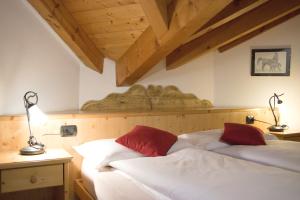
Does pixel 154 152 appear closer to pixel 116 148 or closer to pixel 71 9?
pixel 116 148

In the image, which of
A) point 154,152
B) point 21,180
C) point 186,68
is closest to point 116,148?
point 154,152

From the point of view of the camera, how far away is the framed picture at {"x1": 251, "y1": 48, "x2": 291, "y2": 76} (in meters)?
3.99

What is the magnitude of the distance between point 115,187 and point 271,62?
9.15 ft

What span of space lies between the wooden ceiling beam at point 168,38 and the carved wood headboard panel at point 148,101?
0.15 meters

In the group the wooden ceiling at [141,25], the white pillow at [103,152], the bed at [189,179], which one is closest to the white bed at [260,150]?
the bed at [189,179]

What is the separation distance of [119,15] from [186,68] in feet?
4.54

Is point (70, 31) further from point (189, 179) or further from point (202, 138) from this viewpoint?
point (189, 179)

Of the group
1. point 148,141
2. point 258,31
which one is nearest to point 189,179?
point 148,141

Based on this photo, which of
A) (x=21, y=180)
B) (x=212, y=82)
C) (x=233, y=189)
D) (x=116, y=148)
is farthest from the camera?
(x=212, y=82)

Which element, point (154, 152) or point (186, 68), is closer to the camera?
point (154, 152)

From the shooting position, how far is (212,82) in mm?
4047

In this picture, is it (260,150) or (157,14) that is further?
(260,150)

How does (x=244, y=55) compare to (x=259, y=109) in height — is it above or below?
above

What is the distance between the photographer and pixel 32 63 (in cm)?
281
